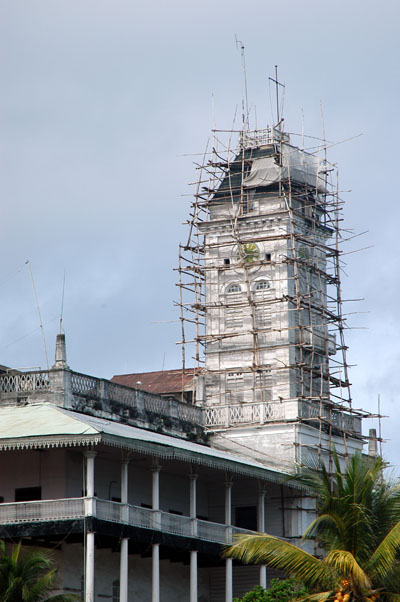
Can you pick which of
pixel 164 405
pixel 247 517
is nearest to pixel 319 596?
pixel 164 405

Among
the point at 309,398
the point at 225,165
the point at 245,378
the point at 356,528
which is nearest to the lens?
the point at 356,528

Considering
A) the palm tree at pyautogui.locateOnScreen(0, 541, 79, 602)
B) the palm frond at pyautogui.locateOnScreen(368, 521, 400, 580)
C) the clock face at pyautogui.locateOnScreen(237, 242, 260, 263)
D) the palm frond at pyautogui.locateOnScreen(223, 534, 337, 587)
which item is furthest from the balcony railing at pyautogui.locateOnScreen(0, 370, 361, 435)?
the palm frond at pyautogui.locateOnScreen(368, 521, 400, 580)

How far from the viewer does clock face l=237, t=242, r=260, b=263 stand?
190 ft

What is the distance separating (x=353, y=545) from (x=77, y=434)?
31.1 feet

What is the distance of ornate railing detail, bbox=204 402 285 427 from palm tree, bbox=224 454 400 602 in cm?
1963

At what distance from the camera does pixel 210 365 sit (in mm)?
57500

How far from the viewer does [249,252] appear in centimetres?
5822

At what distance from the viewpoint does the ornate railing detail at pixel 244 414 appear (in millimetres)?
52344

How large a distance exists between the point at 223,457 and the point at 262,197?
1828 centimetres

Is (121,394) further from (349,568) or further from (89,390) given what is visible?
(349,568)

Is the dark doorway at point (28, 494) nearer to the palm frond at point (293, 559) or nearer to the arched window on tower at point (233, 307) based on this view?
the palm frond at point (293, 559)

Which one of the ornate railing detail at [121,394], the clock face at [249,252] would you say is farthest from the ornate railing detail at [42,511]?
the clock face at [249,252]

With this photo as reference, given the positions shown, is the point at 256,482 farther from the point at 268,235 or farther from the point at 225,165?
the point at 225,165

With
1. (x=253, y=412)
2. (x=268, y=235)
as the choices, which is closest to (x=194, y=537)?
(x=253, y=412)
